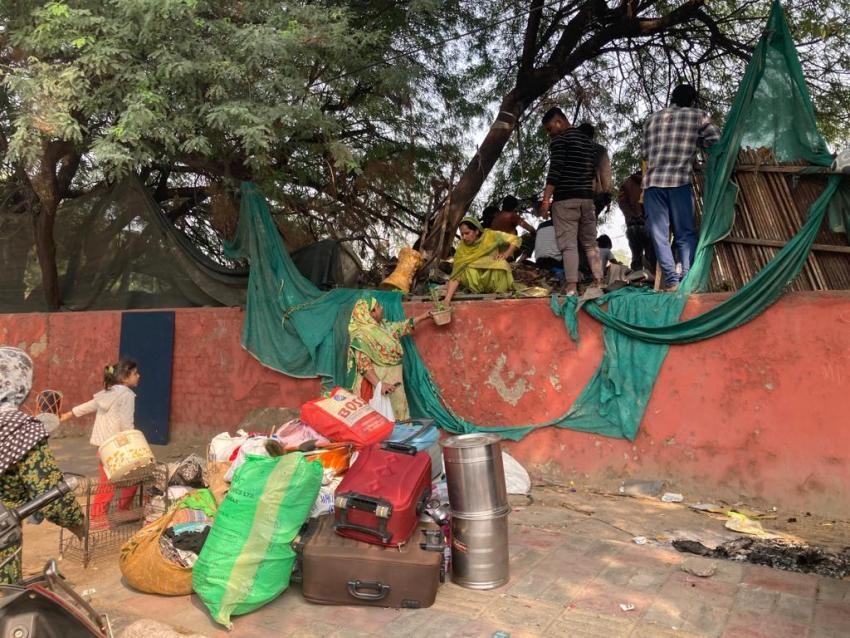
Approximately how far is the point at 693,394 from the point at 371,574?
3092mm

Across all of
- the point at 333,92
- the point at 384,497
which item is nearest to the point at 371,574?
the point at 384,497

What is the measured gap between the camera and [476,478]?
3.74 metres

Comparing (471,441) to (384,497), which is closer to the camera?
(384,497)

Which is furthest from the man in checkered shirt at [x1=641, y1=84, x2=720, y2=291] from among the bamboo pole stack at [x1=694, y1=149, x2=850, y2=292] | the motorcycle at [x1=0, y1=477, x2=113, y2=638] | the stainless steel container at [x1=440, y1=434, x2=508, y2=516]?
the motorcycle at [x1=0, y1=477, x2=113, y2=638]

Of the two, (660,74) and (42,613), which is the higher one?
(660,74)

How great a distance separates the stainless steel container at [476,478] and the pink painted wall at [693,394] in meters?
2.20

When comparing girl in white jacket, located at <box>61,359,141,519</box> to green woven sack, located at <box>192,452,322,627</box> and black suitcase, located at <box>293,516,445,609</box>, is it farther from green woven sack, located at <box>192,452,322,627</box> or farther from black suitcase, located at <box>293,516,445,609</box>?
black suitcase, located at <box>293,516,445,609</box>

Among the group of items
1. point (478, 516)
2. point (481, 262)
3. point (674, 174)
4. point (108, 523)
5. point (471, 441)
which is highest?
point (674, 174)

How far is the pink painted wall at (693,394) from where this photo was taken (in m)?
4.79

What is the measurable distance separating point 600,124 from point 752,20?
7.99ft

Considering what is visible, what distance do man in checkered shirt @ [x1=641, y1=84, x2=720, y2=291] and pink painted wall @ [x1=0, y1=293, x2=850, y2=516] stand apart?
0.65 meters

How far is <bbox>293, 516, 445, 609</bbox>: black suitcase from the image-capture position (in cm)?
345

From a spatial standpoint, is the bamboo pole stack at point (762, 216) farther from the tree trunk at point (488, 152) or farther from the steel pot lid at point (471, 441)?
the tree trunk at point (488, 152)

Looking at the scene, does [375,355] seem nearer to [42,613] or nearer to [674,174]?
[674,174]
